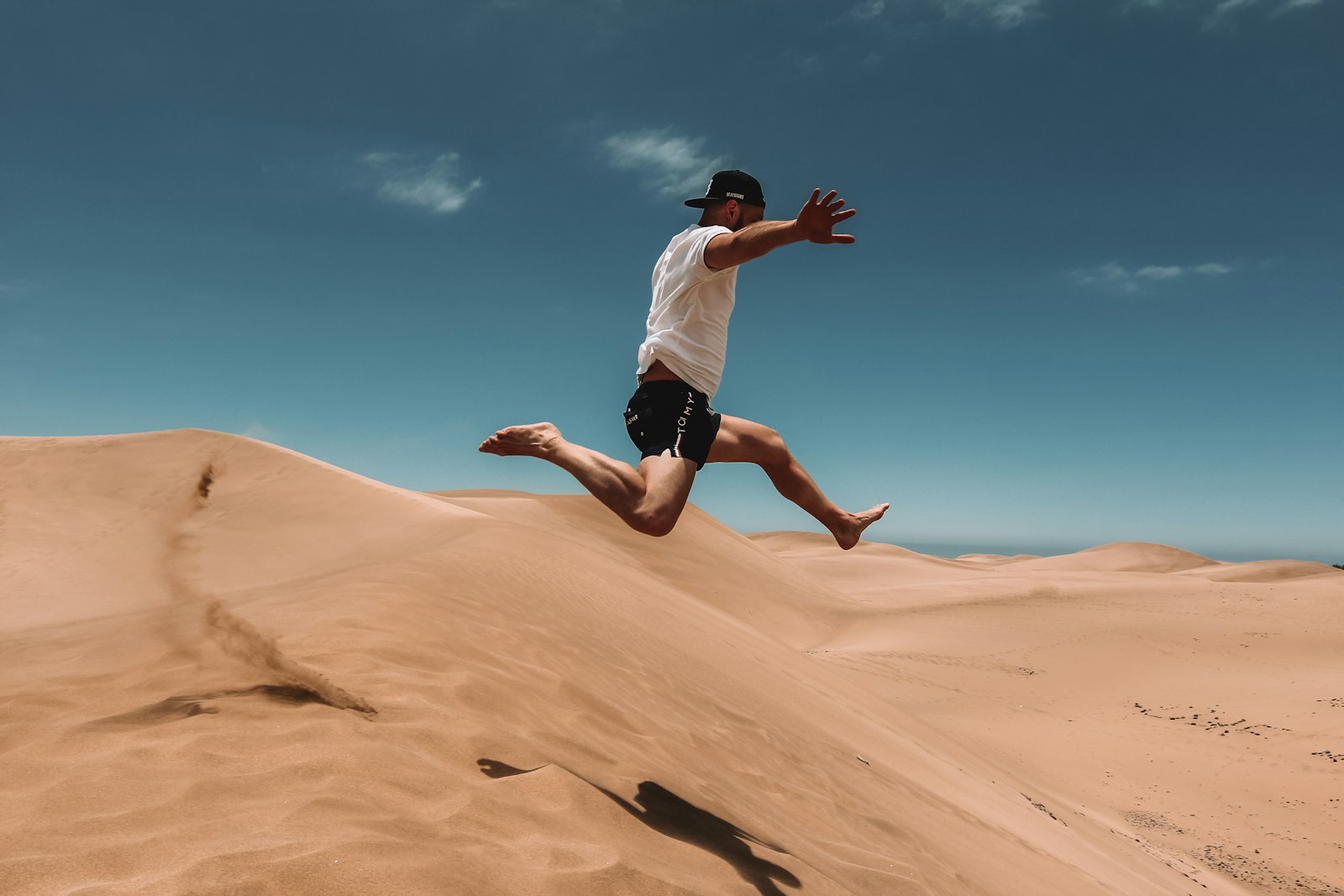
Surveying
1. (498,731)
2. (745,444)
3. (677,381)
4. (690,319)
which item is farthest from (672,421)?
(498,731)

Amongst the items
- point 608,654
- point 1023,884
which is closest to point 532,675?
point 608,654

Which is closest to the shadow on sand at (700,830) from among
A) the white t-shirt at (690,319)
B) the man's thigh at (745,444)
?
the man's thigh at (745,444)

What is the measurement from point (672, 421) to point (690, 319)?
1.37ft

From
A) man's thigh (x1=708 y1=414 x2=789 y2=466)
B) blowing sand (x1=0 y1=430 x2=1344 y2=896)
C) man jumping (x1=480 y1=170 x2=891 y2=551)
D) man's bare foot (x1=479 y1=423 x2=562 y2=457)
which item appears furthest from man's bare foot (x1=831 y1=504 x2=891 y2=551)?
man's bare foot (x1=479 y1=423 x2=562 y2=457)

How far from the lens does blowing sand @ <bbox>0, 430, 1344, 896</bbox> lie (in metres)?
2.03

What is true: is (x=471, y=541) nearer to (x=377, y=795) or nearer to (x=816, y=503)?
(x=816, y=503)

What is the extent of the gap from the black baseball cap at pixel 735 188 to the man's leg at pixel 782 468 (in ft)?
3.30

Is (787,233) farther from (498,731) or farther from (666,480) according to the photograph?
(498,731)

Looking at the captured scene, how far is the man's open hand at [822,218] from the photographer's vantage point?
2.66 meters

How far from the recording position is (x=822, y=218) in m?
2.68

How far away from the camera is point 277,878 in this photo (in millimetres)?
1736

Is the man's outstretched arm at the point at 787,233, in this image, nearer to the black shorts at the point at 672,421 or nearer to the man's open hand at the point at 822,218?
the man's open hand at the point at 822,218

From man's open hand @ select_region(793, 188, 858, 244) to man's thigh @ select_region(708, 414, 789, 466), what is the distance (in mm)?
1099

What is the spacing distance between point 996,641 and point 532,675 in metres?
13.7
